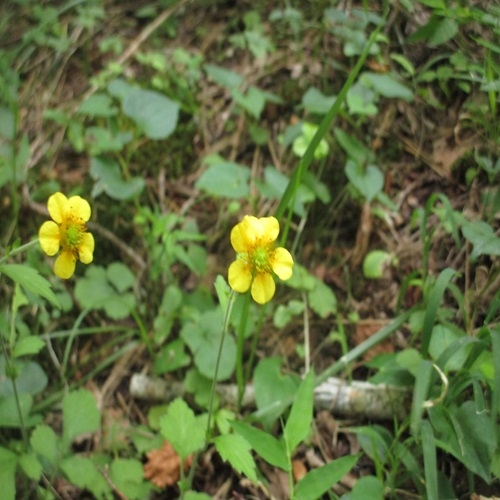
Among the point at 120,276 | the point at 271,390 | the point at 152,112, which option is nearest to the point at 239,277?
the point at 271,390

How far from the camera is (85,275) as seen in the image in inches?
83.1

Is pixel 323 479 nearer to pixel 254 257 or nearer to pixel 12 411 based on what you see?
pixel 254 257

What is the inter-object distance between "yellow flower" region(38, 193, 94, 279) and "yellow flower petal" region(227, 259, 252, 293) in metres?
0.46

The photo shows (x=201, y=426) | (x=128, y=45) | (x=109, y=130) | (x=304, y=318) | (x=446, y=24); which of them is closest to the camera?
(x=201, y=426)

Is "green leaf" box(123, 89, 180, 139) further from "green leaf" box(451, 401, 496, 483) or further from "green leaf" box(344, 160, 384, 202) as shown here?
"green leaf" box(451, 401, 496, 483)

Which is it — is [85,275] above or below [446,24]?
below

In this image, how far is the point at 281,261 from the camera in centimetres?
129

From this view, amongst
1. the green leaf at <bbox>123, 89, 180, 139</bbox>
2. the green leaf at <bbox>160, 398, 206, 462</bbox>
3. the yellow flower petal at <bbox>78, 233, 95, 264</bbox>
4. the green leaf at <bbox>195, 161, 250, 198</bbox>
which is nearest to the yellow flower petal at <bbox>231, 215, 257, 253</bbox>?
the yellow flower petal at <bbox>78, 233, 95, 264</bbox>

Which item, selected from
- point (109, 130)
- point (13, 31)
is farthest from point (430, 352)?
point (13, 31)

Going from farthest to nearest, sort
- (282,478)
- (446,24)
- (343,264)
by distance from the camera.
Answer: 1. (343,264)
2. (446,24)
3. (282,478)

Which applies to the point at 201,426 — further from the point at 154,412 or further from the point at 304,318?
the point at 304,318

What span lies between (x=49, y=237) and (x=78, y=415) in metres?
0.68

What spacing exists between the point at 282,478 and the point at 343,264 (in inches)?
37.3

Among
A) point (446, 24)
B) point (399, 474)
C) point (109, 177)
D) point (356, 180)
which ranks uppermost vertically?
point (446, 24)
